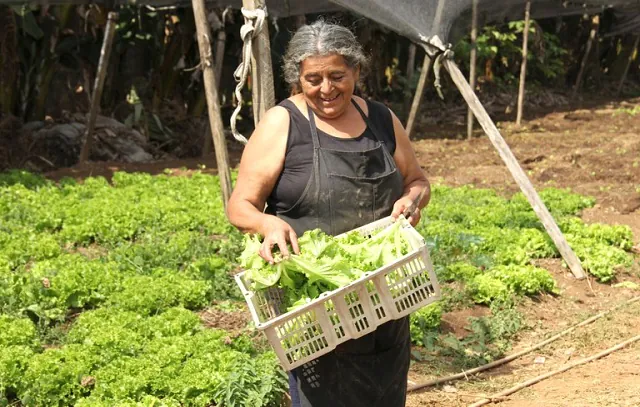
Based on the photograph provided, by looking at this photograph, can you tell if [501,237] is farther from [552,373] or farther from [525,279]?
[552,373]

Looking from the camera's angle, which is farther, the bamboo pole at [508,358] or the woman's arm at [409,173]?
the bamboo pole at [508,358]

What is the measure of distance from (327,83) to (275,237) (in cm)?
62

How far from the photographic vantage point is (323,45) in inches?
136

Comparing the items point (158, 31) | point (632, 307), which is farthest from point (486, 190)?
point (158, 31)

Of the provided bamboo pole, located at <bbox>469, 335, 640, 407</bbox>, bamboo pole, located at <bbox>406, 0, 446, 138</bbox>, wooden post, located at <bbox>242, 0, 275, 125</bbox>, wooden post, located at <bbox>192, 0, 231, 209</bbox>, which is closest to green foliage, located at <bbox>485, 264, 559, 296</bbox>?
bamboo pole, located at <bbox>469, 335, 640, 407</bbox>

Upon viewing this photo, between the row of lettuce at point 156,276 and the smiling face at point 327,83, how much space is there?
79.2 inches

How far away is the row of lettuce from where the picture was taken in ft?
17.3

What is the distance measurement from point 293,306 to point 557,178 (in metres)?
9.24

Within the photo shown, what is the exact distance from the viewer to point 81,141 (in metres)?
13.8

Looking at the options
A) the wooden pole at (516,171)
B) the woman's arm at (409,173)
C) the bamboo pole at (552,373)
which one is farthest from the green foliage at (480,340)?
the woman's arm at (409,173)

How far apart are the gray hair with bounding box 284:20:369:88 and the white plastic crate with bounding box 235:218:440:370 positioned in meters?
0.70

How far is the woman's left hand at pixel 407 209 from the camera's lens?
3541 mm

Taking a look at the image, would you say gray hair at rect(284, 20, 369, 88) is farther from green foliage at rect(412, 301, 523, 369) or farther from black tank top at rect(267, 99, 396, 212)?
green foliage at rect(412, 301, 523, 369)

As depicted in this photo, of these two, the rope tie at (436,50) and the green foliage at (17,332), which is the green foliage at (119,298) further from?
the rope tie at (436,50)
